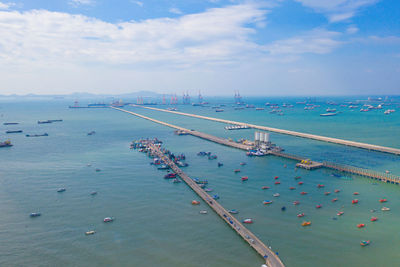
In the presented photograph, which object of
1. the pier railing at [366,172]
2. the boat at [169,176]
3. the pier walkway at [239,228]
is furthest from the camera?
the boat at [169,176]

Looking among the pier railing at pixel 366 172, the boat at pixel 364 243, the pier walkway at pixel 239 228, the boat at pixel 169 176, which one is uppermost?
the pier railing at pixel 366 172

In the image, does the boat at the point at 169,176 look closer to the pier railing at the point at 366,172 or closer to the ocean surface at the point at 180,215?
the ocean surface at the point at 180,215

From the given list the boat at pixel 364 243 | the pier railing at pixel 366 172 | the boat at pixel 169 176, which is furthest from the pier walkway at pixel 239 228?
the pier railing at pixel 366 172

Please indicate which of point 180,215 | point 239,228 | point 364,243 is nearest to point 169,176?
point 180,215

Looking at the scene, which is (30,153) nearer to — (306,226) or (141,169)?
(141,169)

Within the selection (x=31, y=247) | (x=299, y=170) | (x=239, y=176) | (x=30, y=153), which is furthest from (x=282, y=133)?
(x=31, y=247)

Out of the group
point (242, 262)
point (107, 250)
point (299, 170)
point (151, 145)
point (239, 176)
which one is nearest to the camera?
point (242, 262)

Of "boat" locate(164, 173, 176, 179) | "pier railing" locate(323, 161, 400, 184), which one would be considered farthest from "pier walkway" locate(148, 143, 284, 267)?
"pier railing" locate(323, 161, 400, 184)

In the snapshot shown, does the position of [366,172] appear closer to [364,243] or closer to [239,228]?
[364,243]
